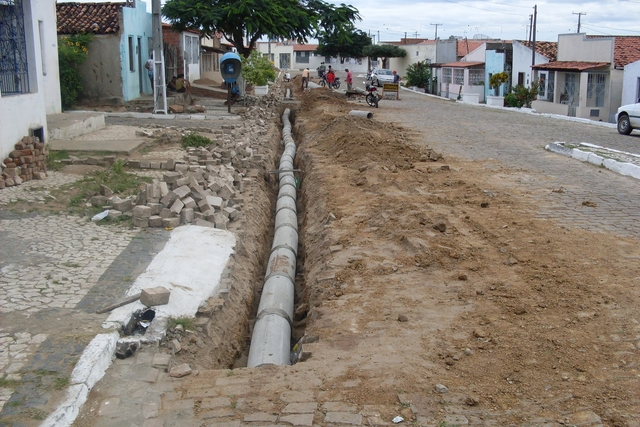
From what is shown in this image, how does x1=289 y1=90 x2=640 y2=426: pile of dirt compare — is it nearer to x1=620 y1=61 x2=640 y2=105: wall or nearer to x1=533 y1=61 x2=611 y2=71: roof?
x1=620 y1=61 x2=640 y2=105: wall

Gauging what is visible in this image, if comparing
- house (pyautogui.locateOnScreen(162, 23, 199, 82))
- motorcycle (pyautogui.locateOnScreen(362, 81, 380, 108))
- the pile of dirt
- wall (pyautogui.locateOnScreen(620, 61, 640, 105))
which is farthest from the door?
wall (pyautogui.locateOnScreen(620, 61, 640, 105))

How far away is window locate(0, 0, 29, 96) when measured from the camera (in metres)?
11.2

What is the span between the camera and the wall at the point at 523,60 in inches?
1495

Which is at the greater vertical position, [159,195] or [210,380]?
[159,195]

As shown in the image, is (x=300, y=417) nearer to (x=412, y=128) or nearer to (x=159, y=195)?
(x=159, y=195)

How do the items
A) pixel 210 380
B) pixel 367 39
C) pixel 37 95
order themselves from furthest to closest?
1. pixel 367 39
2. pixel 37 95
3. pixel 210 380

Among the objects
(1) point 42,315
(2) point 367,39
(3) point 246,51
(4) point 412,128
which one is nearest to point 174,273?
(1) point 42,315

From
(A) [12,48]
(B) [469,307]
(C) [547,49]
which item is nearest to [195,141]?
(A) [12,48]

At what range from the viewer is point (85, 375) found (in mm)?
4637

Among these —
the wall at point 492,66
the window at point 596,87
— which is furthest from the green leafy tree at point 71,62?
the wall at point 492,66

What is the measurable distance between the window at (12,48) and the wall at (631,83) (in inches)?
960

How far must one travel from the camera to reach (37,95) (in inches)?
468

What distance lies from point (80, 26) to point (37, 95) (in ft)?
45.0

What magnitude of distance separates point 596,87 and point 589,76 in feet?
2.07
